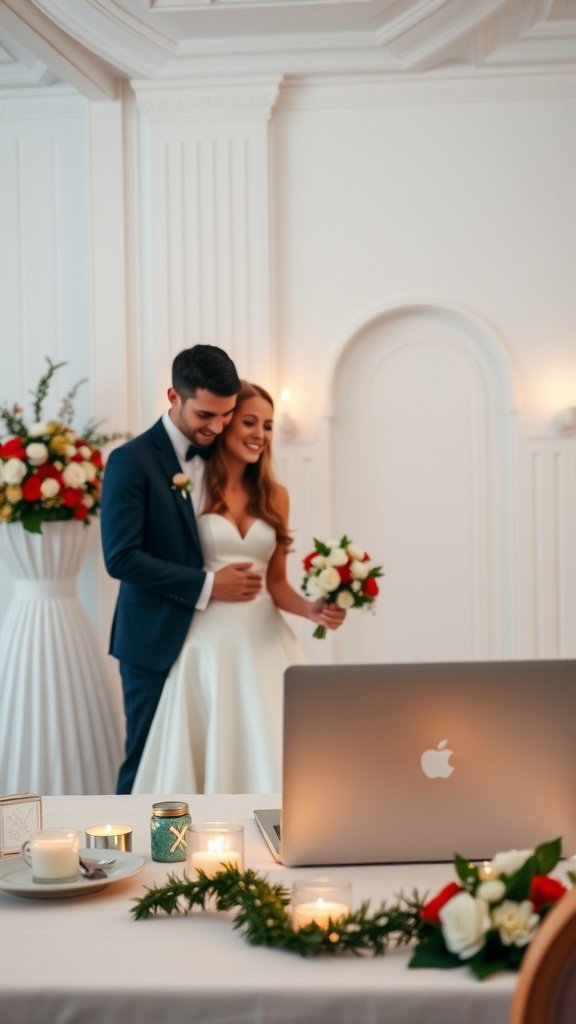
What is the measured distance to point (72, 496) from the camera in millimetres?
4629

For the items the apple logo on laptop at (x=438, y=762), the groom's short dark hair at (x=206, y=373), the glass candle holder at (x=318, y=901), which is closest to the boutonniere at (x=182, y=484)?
the groom's short dark hair at (x=206, y=373)

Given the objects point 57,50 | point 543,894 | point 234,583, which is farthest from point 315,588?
point 57,50

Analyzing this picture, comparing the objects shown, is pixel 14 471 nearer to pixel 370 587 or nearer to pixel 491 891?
pixel 370 587

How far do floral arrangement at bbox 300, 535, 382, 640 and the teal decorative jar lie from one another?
4.12 ft

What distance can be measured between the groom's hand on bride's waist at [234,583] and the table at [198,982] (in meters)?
2.10

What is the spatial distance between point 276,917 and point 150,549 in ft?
7.71

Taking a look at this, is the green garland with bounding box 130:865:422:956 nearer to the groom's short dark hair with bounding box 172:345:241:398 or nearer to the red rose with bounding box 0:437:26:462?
the groom's short dark hair with bounding box 172:345:241:398

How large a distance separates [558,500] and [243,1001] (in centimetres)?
421

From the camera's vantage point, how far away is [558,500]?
5.22 meters

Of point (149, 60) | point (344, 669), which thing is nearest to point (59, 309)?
point (149, 60)

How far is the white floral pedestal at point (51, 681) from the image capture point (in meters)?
4.68

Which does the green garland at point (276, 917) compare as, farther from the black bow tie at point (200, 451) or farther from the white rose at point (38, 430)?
the white rose at point (38, 430)

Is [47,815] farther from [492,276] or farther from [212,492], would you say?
[492,276]

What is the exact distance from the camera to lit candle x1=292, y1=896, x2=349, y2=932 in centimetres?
138
